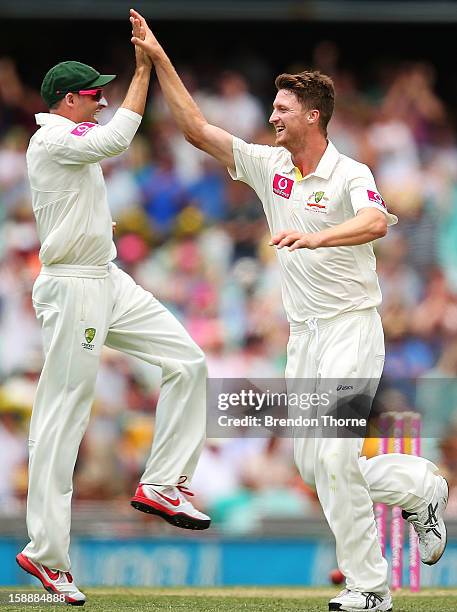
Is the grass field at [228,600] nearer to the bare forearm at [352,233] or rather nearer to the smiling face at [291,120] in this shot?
the bare forearm at [352,233]

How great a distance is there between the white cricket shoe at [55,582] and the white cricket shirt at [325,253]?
159 centimetres

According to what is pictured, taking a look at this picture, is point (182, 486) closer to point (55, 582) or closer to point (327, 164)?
point (55, 582)

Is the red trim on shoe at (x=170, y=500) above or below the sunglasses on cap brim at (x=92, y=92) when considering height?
below

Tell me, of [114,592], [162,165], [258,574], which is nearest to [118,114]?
[114,592]

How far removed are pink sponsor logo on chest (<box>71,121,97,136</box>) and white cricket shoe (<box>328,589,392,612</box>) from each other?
7.70 ft

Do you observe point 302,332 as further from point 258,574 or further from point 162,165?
point 162,165

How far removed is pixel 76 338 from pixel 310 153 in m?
1.37

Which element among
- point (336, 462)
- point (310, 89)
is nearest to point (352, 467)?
point (336, 462)

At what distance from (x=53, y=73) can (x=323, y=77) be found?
1254 mm

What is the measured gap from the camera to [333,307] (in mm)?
6191

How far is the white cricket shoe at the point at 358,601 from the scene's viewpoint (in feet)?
19.6

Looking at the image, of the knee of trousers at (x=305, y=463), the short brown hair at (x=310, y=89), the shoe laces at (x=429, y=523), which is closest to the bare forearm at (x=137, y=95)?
the short brown hair at (x=310, y=89)

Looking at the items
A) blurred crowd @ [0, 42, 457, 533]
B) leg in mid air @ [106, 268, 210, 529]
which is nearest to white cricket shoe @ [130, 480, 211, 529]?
leg in mid air @ [106, 268, 210, 529]

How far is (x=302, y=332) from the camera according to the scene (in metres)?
6.29
